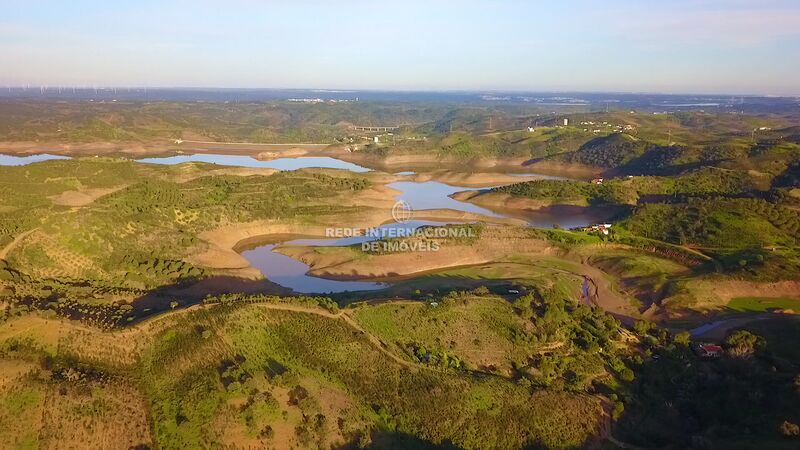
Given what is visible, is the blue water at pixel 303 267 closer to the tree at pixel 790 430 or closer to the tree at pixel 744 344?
the tree at pixel 744 344

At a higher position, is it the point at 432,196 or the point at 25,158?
the point at 25,158

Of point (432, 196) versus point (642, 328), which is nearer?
point (642, 328)

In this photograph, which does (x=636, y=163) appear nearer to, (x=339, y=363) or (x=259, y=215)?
(x=259, y=215)

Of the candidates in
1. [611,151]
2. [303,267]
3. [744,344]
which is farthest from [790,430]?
[611,151]

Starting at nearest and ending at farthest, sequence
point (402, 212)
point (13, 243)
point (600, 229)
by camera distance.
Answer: point (13, 243) < point (600, 229) < point (402, 212)

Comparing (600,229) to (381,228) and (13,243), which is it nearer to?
(381,228)

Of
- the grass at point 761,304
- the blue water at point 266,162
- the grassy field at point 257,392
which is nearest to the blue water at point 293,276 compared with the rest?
the grassy field at point 257,392

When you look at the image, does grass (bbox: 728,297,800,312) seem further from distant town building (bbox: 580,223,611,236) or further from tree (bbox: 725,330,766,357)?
distant town building (bbox: 580,223,611,236)
